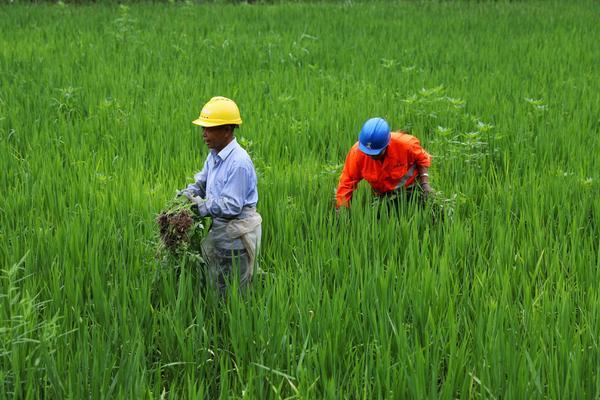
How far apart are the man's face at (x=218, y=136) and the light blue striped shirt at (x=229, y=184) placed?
3cm

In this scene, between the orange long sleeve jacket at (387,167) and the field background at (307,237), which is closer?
the field background at (307,237)

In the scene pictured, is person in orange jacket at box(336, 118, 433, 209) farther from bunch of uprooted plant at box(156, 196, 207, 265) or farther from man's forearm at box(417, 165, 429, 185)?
bunch of uprooted plant at box(156, 196, 207, 265)

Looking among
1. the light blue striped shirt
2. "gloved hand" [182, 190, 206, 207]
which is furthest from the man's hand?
"gloved hand" [182, 190, 206, 207]

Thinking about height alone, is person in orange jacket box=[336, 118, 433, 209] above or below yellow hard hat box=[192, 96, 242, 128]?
below

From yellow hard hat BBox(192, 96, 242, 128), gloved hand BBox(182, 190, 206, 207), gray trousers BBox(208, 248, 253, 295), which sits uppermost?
yellow hard hat BBox(192, 96, 242, 128)

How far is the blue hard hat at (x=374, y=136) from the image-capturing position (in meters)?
4.03

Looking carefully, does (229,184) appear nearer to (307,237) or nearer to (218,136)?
(218,136)

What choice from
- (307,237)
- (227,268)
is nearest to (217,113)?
(227,268)

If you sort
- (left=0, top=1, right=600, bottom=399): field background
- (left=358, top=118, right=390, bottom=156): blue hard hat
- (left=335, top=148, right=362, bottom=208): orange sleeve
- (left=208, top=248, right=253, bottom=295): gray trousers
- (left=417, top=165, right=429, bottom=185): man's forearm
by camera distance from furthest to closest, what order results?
(left=417, top=165, right=429, bottom=185): man's forearm → (left=335, top=148, right=362, bottom=208): orange sleeve → (left=358, top=118, right=390, bottom=156): blue hard hat → (left=208, top=248, right=253, bottom=295): gray trousers → (left=0, top=1, right=600, bottom=399): field background

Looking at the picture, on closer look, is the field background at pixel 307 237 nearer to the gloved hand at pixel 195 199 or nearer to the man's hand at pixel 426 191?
the man's hand at pixel 426 191

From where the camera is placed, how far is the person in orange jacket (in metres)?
4.25

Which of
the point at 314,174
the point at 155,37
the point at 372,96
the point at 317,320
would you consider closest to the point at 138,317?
the point at 317,320

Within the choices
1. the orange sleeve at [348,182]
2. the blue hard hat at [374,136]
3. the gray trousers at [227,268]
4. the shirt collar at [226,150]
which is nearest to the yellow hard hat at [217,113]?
the shirt collar at [226,150]

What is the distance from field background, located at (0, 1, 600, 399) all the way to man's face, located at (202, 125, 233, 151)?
0.61 metres
